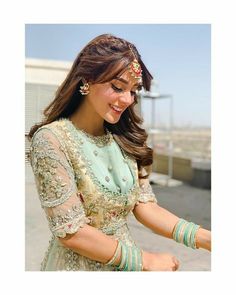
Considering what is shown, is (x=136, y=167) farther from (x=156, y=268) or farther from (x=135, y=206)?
(x=156, y=268)

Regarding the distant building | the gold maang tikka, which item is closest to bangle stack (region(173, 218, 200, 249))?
the gold maang tikka

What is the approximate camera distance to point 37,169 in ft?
2.90

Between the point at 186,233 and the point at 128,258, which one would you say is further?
the point at 186,233

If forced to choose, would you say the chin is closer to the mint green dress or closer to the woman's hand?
the mint green dress

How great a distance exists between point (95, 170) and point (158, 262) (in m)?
0.25

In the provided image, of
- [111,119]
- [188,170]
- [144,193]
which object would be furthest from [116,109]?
[188,170]

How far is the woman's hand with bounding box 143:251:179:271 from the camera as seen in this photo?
3.08 ft

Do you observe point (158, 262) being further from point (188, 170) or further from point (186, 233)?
point (188, 170)

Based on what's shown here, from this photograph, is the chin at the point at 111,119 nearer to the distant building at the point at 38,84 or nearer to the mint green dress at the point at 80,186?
the mint green dress at the point at 80,186

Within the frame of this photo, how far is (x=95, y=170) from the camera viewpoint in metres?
0.95
